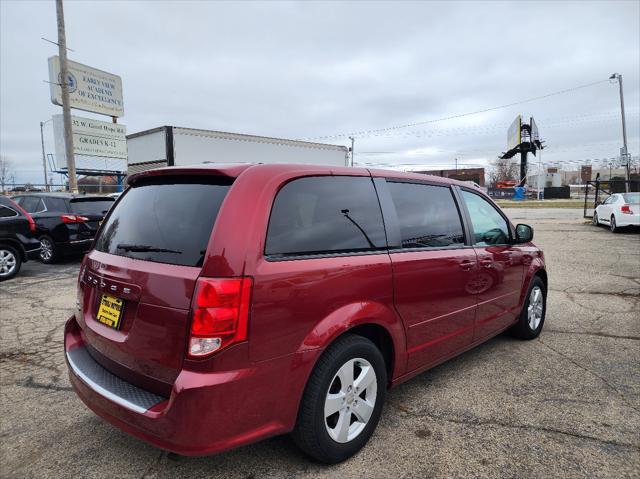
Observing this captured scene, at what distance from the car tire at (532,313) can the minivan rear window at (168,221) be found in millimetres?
3411

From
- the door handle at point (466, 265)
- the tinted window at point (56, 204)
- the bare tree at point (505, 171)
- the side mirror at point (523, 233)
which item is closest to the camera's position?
the door handle at point (466, 265)

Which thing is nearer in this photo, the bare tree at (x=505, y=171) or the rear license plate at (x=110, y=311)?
the rear license plate at (x=110, y=311)

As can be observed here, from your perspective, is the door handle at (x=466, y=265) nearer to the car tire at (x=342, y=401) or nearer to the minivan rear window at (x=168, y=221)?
the car tire at (x=342, y=401)

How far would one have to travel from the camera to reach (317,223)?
235 cm

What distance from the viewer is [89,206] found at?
9.30 metres

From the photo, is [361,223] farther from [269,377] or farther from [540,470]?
[540,470]

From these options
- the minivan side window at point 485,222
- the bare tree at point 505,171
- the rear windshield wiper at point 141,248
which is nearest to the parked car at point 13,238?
the rear windshield wiper at point 141,248

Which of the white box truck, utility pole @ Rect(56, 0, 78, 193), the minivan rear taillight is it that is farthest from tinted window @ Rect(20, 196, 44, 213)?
the minivan rear taillight

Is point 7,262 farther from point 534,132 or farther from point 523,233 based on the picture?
point 534,132

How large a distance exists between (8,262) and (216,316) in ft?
25.4

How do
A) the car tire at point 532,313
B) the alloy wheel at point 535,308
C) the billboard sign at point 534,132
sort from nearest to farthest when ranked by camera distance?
the car tire at point 532,313, the alloy wheel at point 535,308, the billboard sign at point 534,132

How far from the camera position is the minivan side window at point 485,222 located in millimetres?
3592

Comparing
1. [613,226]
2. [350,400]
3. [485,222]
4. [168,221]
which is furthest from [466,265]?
[613,226]

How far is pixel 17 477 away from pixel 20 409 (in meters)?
0.87
